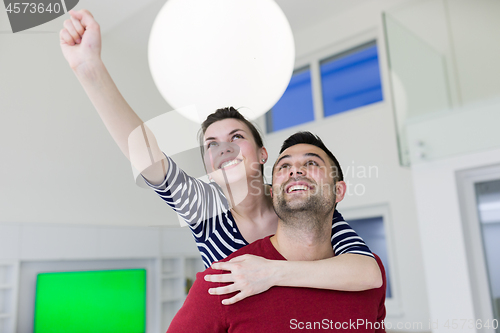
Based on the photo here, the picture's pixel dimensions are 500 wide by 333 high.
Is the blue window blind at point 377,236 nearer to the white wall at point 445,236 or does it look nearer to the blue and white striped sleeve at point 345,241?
the white wall at point 445,236

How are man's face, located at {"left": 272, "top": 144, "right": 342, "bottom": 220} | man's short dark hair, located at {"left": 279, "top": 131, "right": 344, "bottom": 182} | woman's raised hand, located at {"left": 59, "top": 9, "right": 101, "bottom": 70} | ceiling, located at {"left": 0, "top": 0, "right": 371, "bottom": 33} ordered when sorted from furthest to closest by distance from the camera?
ceiling, located at {"left": 0, "top": 0, "right": 371, "bottom": 33}, man's short dark hair, located at {"left": 279, "top": 131, "right": 344, "bottom": 182}, man's face, located at {"left": 272, "top": 144, "right": 342, "bottom": 220}, woman's raised hand, located at {"left": 59, "top": 9, "right": 101, "bottom": 70}

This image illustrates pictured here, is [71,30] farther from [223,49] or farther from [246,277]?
[246,277]

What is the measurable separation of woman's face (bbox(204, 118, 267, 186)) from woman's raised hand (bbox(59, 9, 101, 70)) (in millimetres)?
453

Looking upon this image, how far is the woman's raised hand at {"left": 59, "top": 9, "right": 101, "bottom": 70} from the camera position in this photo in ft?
2.09

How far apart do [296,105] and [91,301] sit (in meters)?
2.49

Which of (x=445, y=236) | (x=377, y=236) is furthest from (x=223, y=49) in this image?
(x=377, y=236)

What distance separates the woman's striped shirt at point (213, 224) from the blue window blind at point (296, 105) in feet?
9.38

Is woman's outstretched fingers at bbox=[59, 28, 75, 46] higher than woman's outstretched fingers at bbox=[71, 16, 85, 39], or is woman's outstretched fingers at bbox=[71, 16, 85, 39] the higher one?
woman's outstretched fingers at bbox=[71, 16, 85, 39]

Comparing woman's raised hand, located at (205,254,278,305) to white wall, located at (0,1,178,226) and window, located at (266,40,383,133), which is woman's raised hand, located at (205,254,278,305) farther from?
window, located at (266,40,383,133)

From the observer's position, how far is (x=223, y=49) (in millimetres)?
940

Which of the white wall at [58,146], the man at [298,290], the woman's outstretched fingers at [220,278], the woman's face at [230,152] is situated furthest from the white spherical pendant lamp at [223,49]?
the white wall at [58,146]

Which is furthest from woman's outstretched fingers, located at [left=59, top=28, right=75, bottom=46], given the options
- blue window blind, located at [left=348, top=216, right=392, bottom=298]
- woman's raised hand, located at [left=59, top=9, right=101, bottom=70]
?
blue window blind, located at [left=348, top=216, right=392, bottom=298]

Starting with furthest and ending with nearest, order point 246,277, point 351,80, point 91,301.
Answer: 1. point 351,80
2. point 91,301
3. point 246,277

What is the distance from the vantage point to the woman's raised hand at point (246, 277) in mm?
838
